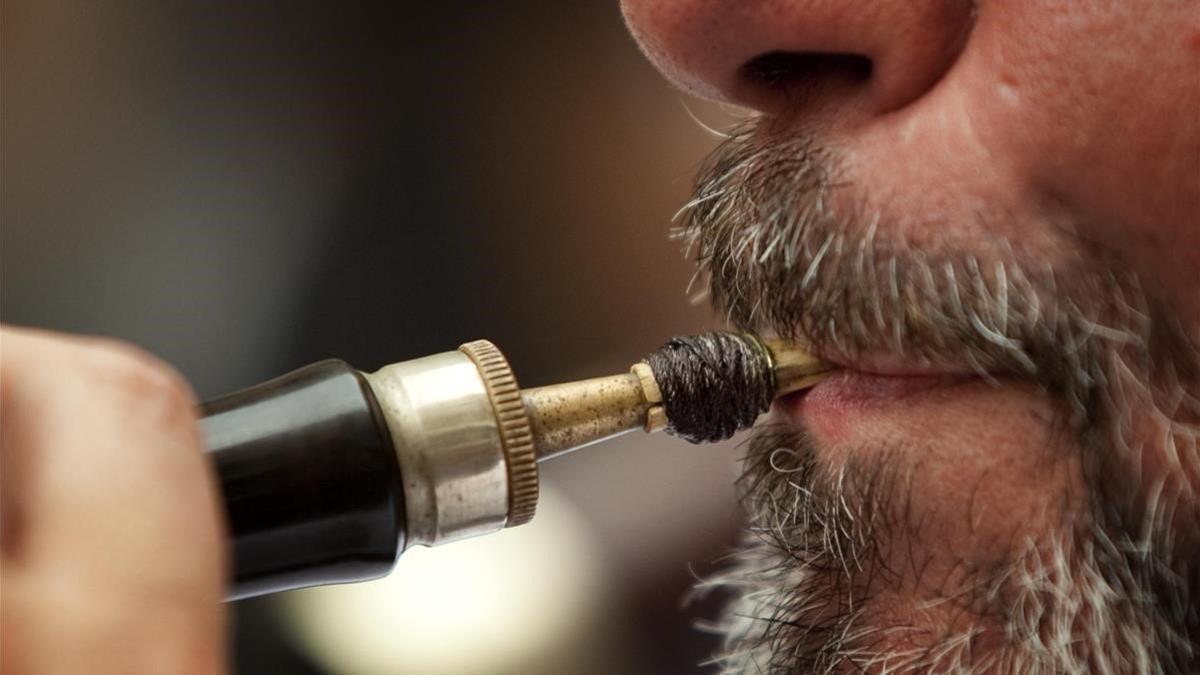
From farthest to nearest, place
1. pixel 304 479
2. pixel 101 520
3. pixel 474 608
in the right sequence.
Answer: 1. pixel 474 608
2. pixel 304 479
3. pixel 101 520

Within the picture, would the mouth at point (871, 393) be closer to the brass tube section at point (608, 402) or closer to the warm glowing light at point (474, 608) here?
the brass tube section at point (608, 402)

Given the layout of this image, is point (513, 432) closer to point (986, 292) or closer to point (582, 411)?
point (582, 411)

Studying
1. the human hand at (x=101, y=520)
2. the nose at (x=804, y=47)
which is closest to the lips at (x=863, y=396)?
the nose at (x=804, y=47)

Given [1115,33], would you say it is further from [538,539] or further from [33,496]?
[538,539]

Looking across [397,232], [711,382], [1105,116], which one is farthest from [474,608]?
[1105,116]

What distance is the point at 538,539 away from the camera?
1.84 m

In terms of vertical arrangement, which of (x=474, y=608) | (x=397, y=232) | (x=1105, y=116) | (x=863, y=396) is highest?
(x=1105, y=116)

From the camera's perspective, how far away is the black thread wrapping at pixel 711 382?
552 mm

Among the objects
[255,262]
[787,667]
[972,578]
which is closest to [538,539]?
[255,262]

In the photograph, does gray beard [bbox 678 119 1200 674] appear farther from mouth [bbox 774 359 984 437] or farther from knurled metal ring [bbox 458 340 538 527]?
knurled metal ring [bbox 458 340 538 527]

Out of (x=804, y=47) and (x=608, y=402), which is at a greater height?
(x=804, y=47)

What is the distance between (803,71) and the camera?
0.54m

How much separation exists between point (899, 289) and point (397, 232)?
1369mm

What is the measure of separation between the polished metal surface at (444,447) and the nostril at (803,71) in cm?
18
